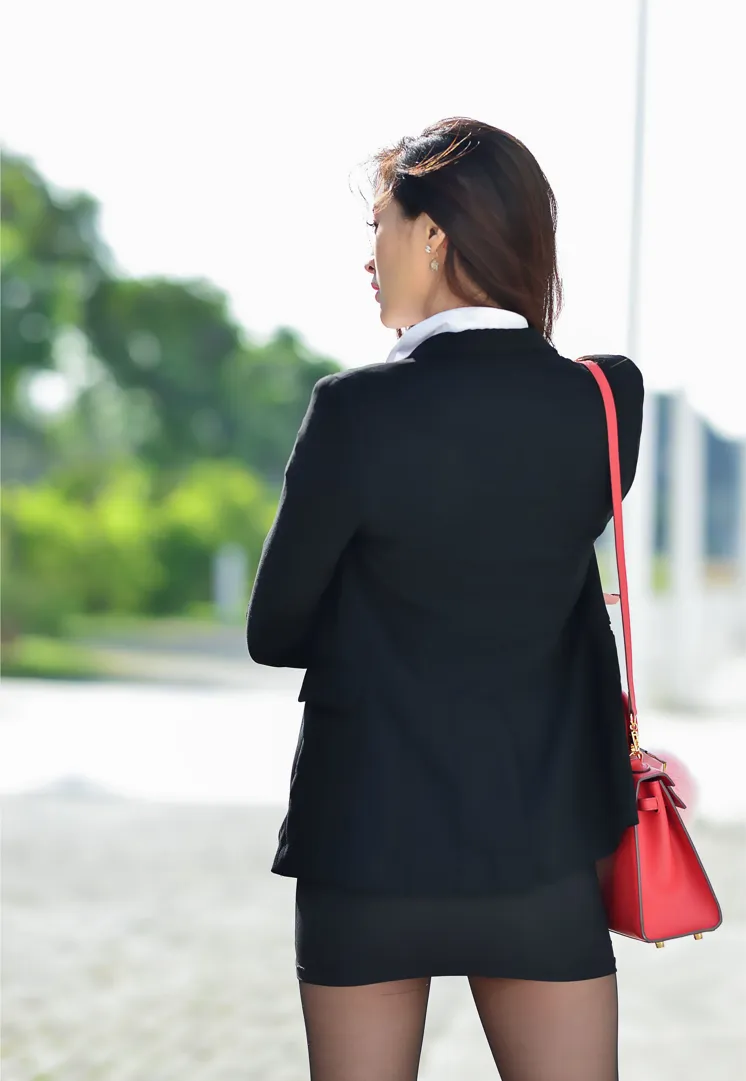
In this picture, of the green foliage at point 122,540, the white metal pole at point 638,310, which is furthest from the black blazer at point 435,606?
the green foliage at point 122,540

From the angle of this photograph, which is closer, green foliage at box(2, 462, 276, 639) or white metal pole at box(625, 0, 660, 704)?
white metal pole at box(625, 0, 660, 704)

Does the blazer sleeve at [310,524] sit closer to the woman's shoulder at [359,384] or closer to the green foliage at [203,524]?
the woman's shoulder at [359,384]

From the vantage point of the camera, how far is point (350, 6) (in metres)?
7.02

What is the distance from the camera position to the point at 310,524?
1.18 m

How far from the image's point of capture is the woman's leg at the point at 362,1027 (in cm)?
123

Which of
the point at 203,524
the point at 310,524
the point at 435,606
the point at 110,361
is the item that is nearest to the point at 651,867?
the point at 435,606

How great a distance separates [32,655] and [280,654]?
28.2ft

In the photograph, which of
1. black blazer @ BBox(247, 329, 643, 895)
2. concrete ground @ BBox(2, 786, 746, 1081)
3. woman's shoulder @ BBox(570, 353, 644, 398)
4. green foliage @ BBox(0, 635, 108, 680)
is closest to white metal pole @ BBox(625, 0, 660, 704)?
concrete ground @ BBox(2, 786, 746, 1081)

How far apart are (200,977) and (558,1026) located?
97.2 inches

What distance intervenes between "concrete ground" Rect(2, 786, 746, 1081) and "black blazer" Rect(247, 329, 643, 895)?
188 cm

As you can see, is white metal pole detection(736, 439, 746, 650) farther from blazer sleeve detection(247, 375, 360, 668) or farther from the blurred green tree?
blazer sleeve detection(247, 375, 360, 668)

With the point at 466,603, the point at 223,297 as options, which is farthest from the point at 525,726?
the point at 223,297

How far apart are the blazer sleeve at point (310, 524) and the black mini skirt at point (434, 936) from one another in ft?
0.85

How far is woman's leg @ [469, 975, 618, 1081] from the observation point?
1.25 metres
